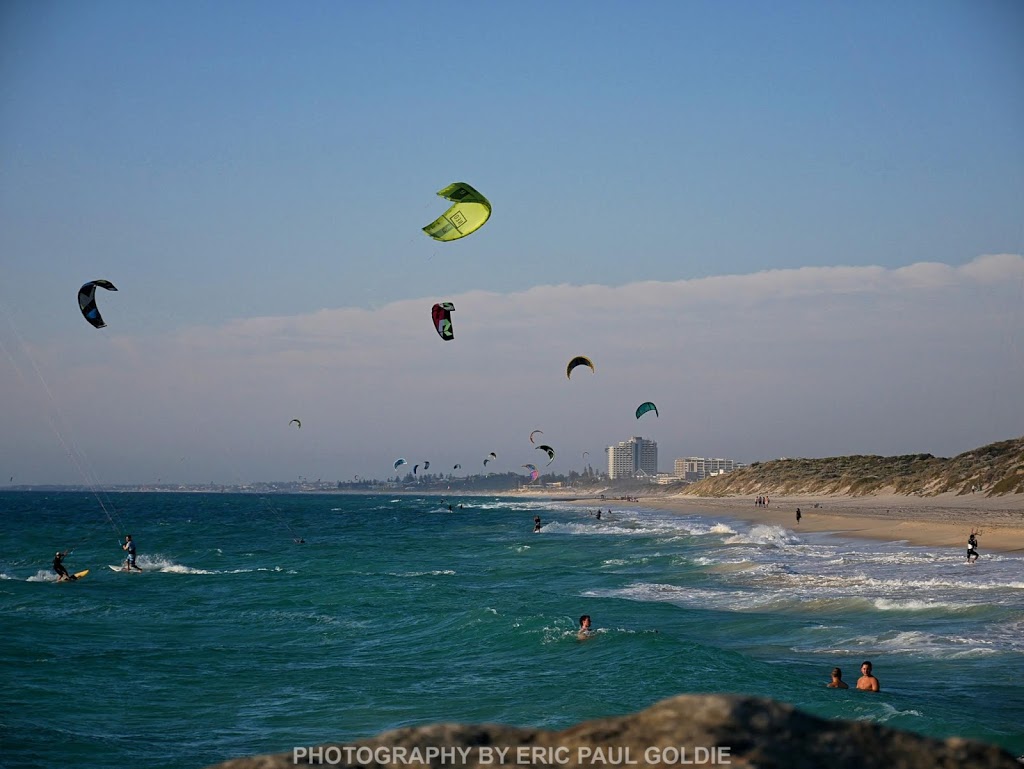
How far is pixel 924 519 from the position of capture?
147 ft

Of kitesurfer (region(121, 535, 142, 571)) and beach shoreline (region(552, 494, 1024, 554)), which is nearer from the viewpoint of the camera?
kitesurfer (region(121, 535, 142, 571))

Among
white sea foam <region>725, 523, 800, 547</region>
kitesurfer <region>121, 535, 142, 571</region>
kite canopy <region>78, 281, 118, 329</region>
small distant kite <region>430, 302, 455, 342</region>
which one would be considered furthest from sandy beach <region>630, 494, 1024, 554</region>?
kitesurfer <region>121, 535, 142, 571</region>

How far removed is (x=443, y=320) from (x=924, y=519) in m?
29.6

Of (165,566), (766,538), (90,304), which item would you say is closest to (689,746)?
(90,304)

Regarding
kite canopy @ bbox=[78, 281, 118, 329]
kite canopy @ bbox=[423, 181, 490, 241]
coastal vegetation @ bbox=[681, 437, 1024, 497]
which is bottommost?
coastal vegetation @ bbox=[681, 437, 1024, 497]

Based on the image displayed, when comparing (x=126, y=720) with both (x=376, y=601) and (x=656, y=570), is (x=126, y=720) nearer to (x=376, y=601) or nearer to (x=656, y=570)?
(x=376, y=601)

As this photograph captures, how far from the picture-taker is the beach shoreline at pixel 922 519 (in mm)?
34625

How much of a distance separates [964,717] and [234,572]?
2917cm

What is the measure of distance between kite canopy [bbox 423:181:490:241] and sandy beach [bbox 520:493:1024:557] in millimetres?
21052

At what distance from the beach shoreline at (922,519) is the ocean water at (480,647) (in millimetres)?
2808

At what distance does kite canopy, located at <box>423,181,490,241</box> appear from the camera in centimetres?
1805

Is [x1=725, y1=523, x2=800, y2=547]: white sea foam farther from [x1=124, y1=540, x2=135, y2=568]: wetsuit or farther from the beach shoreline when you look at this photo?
[x1=124, y1=540, x2=135, y2=568]: wetsuit

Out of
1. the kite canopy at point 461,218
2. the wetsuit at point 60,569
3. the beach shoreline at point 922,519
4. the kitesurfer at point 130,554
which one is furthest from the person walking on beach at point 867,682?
the kitesurfer at point 130,554

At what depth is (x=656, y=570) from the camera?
3266cm
